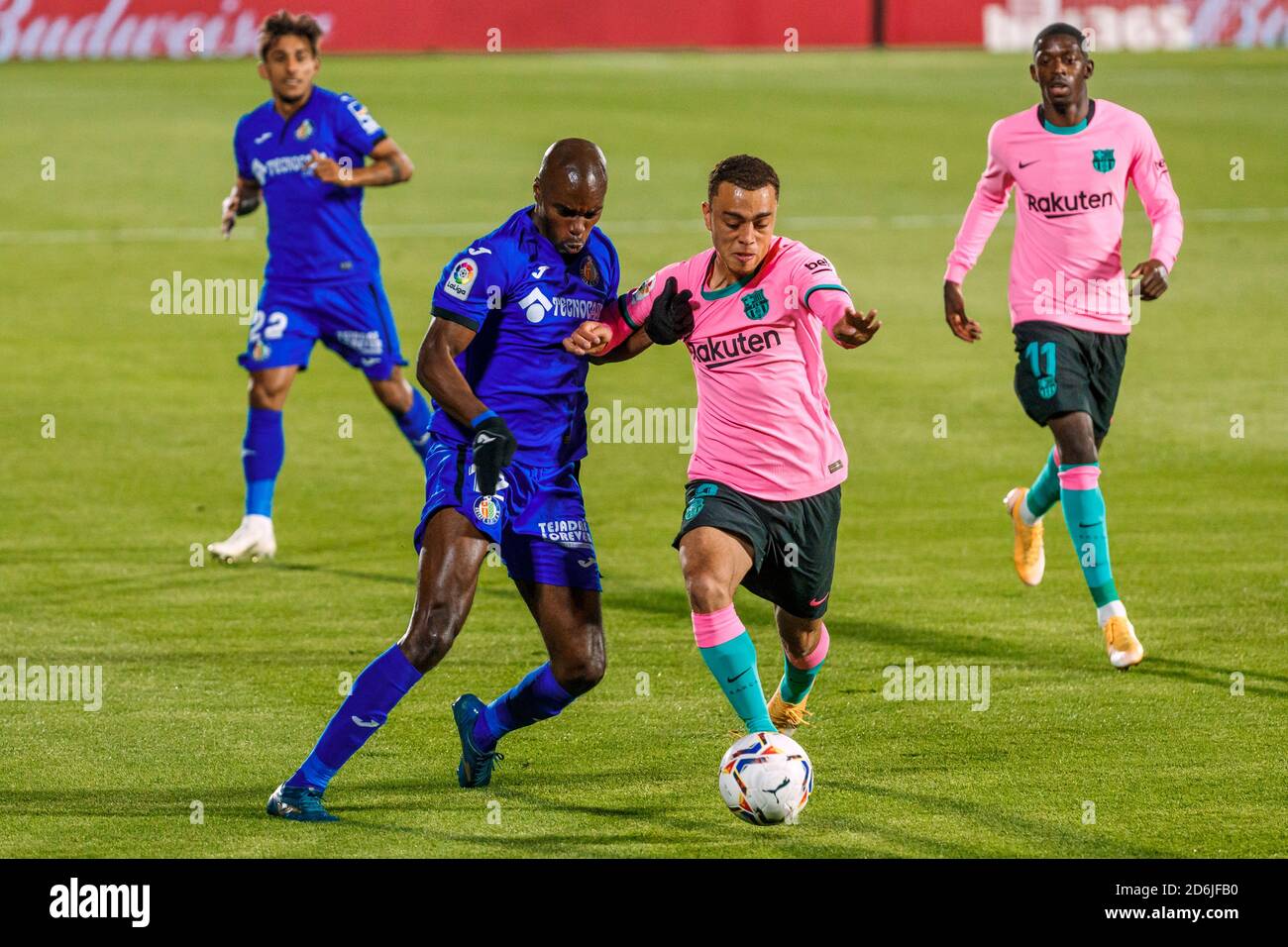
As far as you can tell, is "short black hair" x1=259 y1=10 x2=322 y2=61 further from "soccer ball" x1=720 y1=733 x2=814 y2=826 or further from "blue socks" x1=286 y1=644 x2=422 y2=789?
"soccer ball" x1=720 y1=733 x2=814 y2=826

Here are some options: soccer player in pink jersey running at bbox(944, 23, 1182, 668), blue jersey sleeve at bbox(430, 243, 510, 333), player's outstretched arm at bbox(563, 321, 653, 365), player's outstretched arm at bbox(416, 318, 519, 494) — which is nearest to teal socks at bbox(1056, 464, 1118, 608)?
soccer player in pink jersey running at bbox(944, 23, 1182, 668)

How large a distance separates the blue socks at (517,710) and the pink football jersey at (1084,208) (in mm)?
3631

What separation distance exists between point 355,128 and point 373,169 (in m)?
0.31

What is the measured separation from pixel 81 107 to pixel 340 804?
95.1 ft

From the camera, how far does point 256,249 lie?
78.5ft

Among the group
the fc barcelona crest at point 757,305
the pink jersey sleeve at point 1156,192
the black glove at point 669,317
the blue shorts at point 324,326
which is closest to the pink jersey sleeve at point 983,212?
the pink jersey sleeve at point 1156,192

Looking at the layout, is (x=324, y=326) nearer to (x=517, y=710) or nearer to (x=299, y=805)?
(x=517, y=710)

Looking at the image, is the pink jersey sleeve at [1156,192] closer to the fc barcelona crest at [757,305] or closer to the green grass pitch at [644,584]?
the green grass pitch at [644,584]

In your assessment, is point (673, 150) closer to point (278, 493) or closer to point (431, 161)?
point (431, 161)

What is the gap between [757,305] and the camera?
7.46 metres

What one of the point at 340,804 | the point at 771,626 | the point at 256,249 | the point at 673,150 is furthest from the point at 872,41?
the point at 340,804

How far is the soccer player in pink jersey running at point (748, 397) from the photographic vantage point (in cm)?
730

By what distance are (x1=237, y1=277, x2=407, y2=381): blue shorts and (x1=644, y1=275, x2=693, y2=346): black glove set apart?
4.52 meters

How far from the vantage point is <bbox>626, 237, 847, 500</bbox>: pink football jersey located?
7.48 metres
